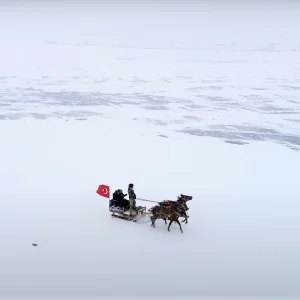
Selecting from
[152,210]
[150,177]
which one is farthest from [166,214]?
[150,177]

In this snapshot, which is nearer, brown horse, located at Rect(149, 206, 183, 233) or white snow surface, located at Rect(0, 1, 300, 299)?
white snow surface, located at Rect(0, 1, 300, 299)

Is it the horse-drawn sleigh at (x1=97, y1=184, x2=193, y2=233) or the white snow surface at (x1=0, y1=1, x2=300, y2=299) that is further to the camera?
the horse-drawn sleigh at (x1=97, y1=184, x2=193, y2=233)

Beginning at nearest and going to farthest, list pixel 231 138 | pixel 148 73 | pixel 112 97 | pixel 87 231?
pixel 87 231 < pixel 231 138 < pixel 112 97 < pixel 148 73

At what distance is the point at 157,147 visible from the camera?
10016 mm

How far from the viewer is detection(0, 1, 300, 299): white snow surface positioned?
4.73m

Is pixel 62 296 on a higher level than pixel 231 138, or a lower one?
lower

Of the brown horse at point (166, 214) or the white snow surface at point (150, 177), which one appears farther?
the brown horse at point (166, 214)

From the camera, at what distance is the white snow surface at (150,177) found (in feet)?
15.5

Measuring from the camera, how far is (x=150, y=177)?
317 inches

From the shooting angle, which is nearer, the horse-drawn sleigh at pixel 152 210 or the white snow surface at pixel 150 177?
the white snow surface at pixel 150 177

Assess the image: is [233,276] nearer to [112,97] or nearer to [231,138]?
[231,138]

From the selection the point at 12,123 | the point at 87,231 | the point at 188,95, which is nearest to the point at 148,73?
the point at 188,95

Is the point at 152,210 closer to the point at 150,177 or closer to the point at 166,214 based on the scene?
the point at 166,214

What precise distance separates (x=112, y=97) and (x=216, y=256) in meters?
11.9
